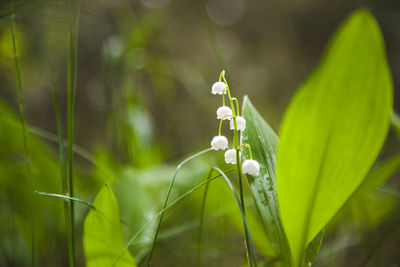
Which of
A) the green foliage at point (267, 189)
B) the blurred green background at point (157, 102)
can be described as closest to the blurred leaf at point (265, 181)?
the green foliage at point (267, 189)

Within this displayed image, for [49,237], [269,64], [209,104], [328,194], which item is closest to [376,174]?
[328,194]

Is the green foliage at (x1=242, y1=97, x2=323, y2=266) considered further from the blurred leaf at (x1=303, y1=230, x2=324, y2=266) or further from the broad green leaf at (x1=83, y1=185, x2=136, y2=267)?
the broad green leaf at (x1=83, y1=185, x2=136, y2=267)

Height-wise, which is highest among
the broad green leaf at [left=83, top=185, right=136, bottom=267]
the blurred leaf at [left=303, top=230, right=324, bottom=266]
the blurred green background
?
the blurred green background

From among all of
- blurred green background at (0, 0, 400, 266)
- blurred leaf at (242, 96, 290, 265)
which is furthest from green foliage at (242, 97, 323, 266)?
blurred green background at (0, 0, 400, 266)

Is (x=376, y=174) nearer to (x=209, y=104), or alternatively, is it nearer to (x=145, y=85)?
(x=209, y=104)

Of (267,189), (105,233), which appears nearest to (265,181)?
(267,189)

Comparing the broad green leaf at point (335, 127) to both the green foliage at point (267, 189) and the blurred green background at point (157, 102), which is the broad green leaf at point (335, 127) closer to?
the green foliage at point (267, 189)

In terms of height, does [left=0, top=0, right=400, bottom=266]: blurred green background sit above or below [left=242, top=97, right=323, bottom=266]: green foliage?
above

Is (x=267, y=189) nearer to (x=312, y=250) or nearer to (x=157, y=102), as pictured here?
(x=312, y=250)
